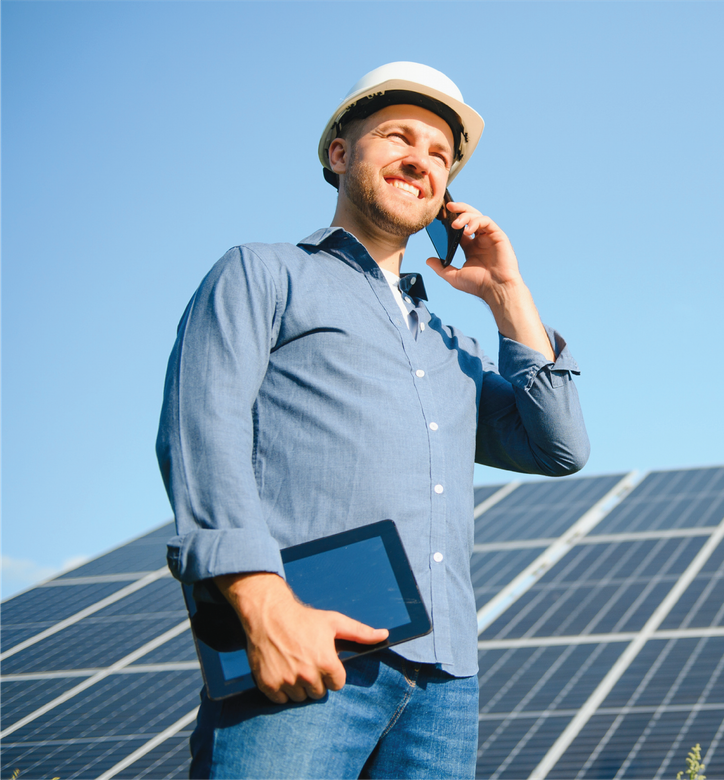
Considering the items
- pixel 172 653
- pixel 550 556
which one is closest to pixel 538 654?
pixel 550 556

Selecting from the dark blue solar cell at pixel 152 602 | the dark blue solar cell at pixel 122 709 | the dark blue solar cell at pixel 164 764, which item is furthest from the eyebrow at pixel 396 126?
the dark blue solar cell at pixel 152 602

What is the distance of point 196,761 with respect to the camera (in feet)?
5.99

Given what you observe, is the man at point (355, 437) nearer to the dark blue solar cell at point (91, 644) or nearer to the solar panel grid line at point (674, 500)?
the dark blue solar cell at point (91, 644)

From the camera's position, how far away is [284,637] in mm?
1663

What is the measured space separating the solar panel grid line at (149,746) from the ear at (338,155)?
7.76 metres

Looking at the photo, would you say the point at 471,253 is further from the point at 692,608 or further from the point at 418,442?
the point at 692,608

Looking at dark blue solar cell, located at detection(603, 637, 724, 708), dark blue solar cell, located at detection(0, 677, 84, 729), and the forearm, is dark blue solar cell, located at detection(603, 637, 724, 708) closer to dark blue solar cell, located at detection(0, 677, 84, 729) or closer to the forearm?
dark blue solar cell, located at detection(0, 677, 84, 729)

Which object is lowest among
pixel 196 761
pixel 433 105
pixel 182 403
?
pixel 196 761

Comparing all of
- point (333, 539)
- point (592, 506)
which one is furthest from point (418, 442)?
point (592, 506)

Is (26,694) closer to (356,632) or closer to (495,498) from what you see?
(495,498)

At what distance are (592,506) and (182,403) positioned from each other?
53.3ft

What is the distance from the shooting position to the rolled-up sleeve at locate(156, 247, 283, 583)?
1739 millimetres

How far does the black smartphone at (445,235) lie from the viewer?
9.66 ft

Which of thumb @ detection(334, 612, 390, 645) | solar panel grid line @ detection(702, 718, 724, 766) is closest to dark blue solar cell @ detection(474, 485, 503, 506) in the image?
solar panel grid line @ detection(702, 718, 724, 766)
